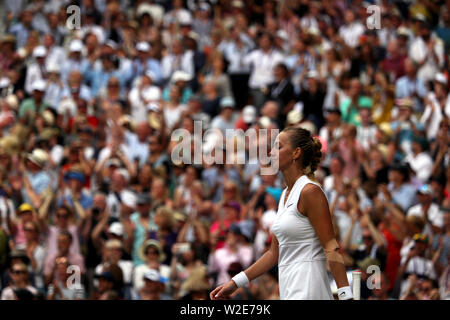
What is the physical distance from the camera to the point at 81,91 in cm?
1377

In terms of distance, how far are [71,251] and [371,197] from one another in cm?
337

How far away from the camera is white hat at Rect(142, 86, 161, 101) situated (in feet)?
44.3

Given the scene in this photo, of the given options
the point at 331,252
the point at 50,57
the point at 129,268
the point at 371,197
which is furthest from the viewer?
the point at 50,57

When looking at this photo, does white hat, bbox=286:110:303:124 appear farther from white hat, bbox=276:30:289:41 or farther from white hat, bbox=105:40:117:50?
white hat, bbox=105:40:117:50

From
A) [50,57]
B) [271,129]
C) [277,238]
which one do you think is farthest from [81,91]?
[277,238]

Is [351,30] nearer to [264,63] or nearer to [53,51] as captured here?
[264,63]

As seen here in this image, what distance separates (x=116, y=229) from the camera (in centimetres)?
1029

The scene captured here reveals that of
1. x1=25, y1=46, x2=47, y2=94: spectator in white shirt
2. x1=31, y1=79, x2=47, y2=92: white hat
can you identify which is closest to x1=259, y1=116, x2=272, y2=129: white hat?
x1=31, y1=79, x2=47, y2=92: white hat

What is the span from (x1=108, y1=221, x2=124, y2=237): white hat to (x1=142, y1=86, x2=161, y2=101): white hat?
3.45 m

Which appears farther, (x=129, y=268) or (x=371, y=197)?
(x=371, y=197)

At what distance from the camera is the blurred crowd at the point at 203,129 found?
9.71 m
